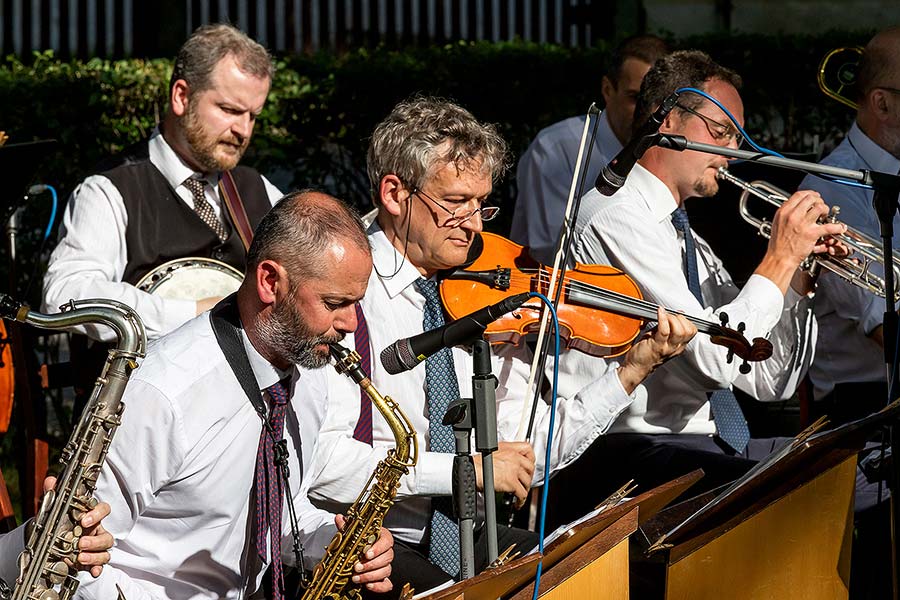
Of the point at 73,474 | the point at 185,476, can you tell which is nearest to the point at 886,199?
the point at 185,476

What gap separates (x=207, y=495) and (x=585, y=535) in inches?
34.3

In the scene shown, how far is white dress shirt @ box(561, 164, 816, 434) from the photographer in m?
3.59

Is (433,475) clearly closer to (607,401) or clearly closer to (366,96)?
(607,401)

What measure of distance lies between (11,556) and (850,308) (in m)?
2.75

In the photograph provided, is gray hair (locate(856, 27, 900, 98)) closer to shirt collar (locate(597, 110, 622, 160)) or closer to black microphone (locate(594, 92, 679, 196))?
shirt collar (locate(597, 110, 622, 160))

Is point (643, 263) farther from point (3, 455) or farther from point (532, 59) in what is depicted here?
point (3, 455)

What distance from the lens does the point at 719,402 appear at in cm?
386

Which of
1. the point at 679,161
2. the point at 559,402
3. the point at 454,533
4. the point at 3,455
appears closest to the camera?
the point at 454,533

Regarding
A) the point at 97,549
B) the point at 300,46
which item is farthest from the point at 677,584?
the point at 300,46

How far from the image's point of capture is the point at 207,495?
9.10 feet

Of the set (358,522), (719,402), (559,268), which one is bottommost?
(719,402)

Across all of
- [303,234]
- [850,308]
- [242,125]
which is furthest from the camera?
[242,125]

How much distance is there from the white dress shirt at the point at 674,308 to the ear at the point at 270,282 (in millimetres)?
1144

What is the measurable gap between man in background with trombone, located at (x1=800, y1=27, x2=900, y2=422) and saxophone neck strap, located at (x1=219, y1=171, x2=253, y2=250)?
1.96m
